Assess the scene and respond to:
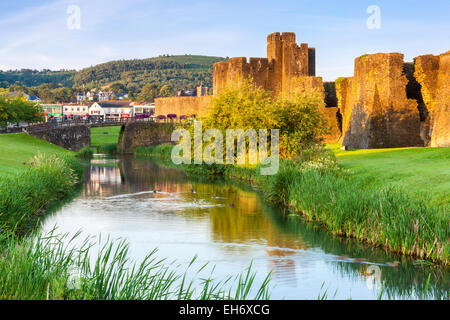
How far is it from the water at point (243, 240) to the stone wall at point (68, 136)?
29.7 m

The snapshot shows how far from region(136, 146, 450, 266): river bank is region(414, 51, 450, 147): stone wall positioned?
9.13m

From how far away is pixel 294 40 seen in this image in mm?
40875

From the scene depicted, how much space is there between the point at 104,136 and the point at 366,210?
239 feet

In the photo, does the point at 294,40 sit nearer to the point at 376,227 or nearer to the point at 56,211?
the point at 56,211

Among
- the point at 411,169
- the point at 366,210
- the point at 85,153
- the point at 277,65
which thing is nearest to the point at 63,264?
the point at 366,210

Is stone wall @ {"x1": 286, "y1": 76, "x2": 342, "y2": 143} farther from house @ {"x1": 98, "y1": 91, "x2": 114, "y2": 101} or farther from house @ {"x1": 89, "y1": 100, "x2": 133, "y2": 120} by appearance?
house @ {"x1": 98, "y1": 91, "x2": 114, "y2": 101}

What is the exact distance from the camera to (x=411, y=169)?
723 inches

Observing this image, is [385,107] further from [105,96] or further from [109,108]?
[105,96]

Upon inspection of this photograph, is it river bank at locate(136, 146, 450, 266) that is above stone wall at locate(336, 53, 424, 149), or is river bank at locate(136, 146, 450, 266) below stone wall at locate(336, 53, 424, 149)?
below

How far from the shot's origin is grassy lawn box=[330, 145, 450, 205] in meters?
14.4

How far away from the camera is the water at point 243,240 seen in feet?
33.3

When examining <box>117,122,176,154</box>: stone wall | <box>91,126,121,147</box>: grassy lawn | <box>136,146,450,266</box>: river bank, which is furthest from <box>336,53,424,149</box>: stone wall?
<box>91,126,121,147</box>: grassy lawn
